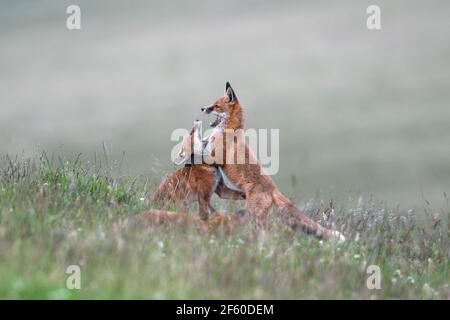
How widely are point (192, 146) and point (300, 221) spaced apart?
9.20ft

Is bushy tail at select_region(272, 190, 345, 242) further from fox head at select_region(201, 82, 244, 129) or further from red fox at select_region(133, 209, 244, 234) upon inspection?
fox head at select_region(201, 82, 244, 129)

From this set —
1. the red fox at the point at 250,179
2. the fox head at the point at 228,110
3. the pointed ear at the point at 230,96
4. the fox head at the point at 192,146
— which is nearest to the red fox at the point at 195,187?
the fox head at the point at 192,146

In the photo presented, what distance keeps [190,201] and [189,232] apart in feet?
9.67

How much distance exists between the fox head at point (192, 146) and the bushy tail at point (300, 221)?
1.76m

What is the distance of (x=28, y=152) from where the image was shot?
13.4 metres

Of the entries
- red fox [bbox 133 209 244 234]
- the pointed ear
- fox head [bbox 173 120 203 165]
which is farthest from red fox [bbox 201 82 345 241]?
red fox [bbox 133 209 244 234]

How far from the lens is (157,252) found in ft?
31.9

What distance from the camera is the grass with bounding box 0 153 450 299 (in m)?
8.94

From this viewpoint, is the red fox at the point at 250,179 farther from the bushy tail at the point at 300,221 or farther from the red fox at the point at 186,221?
the red fox at the point at 186,221

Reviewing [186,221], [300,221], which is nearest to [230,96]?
[300,221]

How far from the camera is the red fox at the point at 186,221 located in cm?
1103
